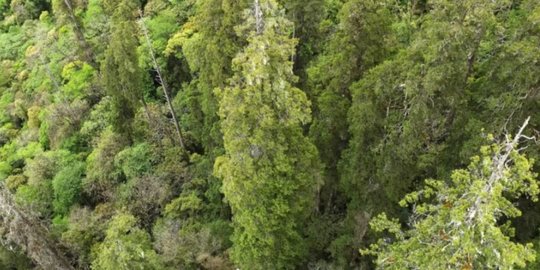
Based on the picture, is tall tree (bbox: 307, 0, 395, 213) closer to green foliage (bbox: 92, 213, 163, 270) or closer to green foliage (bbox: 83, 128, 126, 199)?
green foliage (bbox: 92, 213, 163, 270)

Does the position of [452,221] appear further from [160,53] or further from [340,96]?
[160,53]

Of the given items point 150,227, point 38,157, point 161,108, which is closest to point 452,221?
point 150,227

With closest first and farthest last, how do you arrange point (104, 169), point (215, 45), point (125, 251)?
point (125, 251), point (215, 45), point (104, 169)

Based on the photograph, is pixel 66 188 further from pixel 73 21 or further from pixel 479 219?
pixel 479 219

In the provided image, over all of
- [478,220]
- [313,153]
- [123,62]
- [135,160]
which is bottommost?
[135,160]

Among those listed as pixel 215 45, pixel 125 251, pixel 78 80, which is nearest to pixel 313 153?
pixel 215 45

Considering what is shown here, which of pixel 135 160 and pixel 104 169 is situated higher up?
pixel 135 160

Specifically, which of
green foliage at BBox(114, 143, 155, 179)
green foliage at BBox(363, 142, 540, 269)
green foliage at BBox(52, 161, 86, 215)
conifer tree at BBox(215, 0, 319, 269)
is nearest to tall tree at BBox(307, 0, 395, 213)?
conifer tree at BBox(215, 0, 319, 269)
